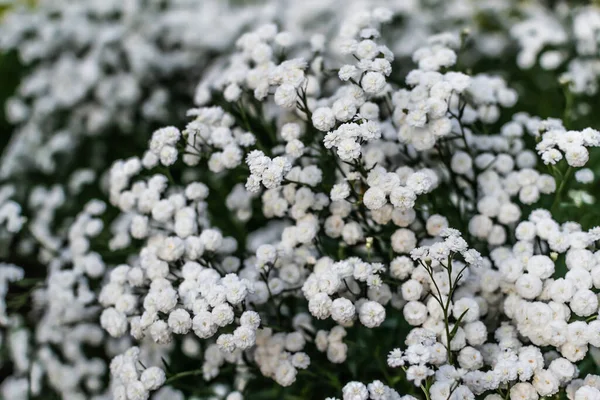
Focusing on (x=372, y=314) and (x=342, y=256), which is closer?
(x=372, y=314)

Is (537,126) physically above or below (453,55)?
below

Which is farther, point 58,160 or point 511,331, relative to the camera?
point 58,160

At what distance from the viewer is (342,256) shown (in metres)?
1.99

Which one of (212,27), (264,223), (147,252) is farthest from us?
(212,27)

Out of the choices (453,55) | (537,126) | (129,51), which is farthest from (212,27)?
(537,126)

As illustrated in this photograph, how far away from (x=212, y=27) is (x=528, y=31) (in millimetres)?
1538

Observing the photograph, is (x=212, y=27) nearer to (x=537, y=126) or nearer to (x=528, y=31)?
(x=528, y=31)

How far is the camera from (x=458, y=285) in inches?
73.3

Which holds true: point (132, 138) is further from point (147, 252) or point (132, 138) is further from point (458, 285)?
point (458, 285)

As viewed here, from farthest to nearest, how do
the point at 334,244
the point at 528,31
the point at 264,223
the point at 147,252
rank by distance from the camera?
the point at 528,31
the point at 264,223
the point at 334,244
the point at 147,252

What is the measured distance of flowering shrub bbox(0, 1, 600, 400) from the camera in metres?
1.72

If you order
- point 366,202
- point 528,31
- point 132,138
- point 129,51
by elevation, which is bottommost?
point 132,138

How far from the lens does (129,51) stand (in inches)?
123

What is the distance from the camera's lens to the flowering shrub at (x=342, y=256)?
67.6 inches
